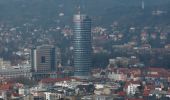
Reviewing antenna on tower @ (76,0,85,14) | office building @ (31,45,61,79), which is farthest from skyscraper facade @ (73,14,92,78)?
antenna on tower @ (76,0,85,14)

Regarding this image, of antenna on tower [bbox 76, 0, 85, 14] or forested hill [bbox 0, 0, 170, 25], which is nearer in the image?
forested hill [bbox 0, 0, 170, 25]

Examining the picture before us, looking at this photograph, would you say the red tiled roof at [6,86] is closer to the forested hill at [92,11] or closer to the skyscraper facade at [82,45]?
the skyscraper facade at [82,45]

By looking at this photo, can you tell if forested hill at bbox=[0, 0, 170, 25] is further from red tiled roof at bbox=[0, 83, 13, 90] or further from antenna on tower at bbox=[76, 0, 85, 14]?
red tiled roof at bbox=[0, 83, 13, 90]

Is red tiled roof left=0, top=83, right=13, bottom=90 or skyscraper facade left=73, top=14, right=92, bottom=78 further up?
skyscraper facade left=73, top=14, right=92, bottom=78

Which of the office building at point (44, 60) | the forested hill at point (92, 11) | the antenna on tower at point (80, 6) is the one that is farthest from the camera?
the antenna on tower at point (80, 6)

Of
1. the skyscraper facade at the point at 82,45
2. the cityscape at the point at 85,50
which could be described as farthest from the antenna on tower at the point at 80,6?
the skyscraper facade at the point at 82,45

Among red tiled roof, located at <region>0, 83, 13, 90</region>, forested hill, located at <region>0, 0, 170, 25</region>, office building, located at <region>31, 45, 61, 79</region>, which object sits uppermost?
forested hill, located at <region>0, 0, 170, 25</region>

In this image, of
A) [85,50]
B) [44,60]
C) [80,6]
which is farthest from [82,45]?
[80,6]

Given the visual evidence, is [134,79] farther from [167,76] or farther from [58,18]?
[58,18]
